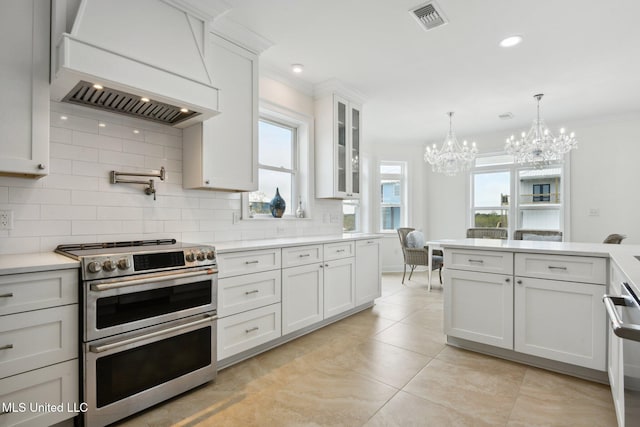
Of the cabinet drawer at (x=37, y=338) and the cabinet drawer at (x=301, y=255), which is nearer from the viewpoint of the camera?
the cabinet drawer at (x=37, y=338)

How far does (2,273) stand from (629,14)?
168 inches

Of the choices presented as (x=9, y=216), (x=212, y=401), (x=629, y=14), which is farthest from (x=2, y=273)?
(x=629, y=14)

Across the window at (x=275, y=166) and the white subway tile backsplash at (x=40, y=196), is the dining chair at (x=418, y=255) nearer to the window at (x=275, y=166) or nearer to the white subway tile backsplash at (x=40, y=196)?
the window at (x=275, y=166)

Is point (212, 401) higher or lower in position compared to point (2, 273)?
lower

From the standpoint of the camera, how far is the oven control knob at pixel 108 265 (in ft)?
5.69

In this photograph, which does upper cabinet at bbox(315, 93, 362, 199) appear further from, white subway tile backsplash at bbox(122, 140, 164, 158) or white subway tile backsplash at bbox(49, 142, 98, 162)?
white subway tile backsplash at bbox(49, 142, 98, 162)

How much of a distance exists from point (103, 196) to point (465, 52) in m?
3.31

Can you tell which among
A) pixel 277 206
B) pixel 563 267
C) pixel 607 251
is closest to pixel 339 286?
pixel 277 206

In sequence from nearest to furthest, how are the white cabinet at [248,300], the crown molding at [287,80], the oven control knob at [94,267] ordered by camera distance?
the oven control knob at [94,267] → the white cabinet at [248,300] → the crown molding at [287,80]

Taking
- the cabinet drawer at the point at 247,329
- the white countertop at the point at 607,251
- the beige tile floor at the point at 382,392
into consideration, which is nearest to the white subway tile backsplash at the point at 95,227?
the cabinet drawer at the point at 247,329

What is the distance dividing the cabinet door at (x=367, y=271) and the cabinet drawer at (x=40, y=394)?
8.75 ft

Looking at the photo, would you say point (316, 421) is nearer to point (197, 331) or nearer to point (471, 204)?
point (197, 331)

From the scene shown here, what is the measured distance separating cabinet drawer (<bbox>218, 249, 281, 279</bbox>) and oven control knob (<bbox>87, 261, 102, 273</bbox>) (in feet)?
2.53

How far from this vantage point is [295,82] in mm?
3791
